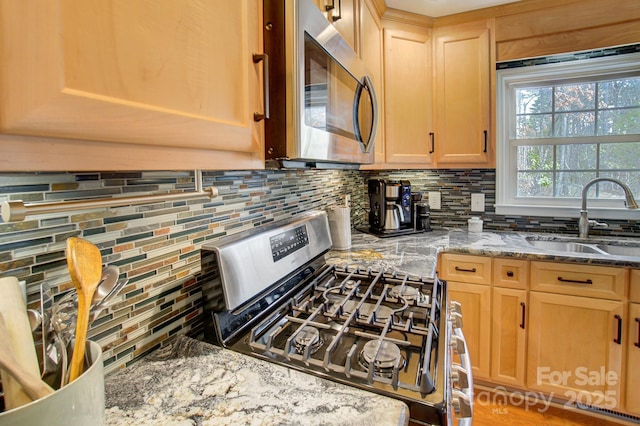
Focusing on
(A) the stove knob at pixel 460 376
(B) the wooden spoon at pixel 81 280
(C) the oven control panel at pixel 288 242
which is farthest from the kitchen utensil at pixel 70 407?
(A) the stove knob at pixel 460 376

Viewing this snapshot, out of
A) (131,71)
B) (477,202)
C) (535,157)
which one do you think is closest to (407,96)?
(477,202)

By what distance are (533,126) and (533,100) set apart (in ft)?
0.57

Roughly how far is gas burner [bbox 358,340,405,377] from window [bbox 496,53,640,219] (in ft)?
6.37

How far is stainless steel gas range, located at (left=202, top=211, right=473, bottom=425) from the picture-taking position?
715mm

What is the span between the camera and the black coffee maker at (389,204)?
217 centimetres

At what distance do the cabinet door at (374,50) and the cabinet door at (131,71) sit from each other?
1049 millimetres

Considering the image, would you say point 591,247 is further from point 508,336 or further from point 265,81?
point 265,81

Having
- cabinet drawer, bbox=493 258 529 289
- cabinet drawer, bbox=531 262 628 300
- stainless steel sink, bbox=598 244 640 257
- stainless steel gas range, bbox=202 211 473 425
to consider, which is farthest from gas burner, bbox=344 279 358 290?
stainless steel sink, bbox=598 244 640 257

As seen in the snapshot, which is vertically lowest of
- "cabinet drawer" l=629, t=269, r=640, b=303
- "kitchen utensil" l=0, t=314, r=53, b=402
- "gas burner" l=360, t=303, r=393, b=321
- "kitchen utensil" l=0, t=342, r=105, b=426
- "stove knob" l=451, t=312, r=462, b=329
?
"cabinet drawer" l=629, t=269, r=640, b=303

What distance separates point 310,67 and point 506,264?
5.08 ft

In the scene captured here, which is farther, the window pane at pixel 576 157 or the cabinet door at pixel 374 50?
the window pane at pixel 576 157

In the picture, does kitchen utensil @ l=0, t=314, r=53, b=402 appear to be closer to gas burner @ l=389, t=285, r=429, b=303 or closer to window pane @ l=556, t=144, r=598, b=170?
gas burner @ l=389, t=285, r=429, b=303

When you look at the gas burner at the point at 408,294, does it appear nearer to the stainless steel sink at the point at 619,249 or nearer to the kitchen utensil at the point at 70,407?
the kitchen utensil at the point at 70,407

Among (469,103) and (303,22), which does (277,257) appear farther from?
(469,103)
